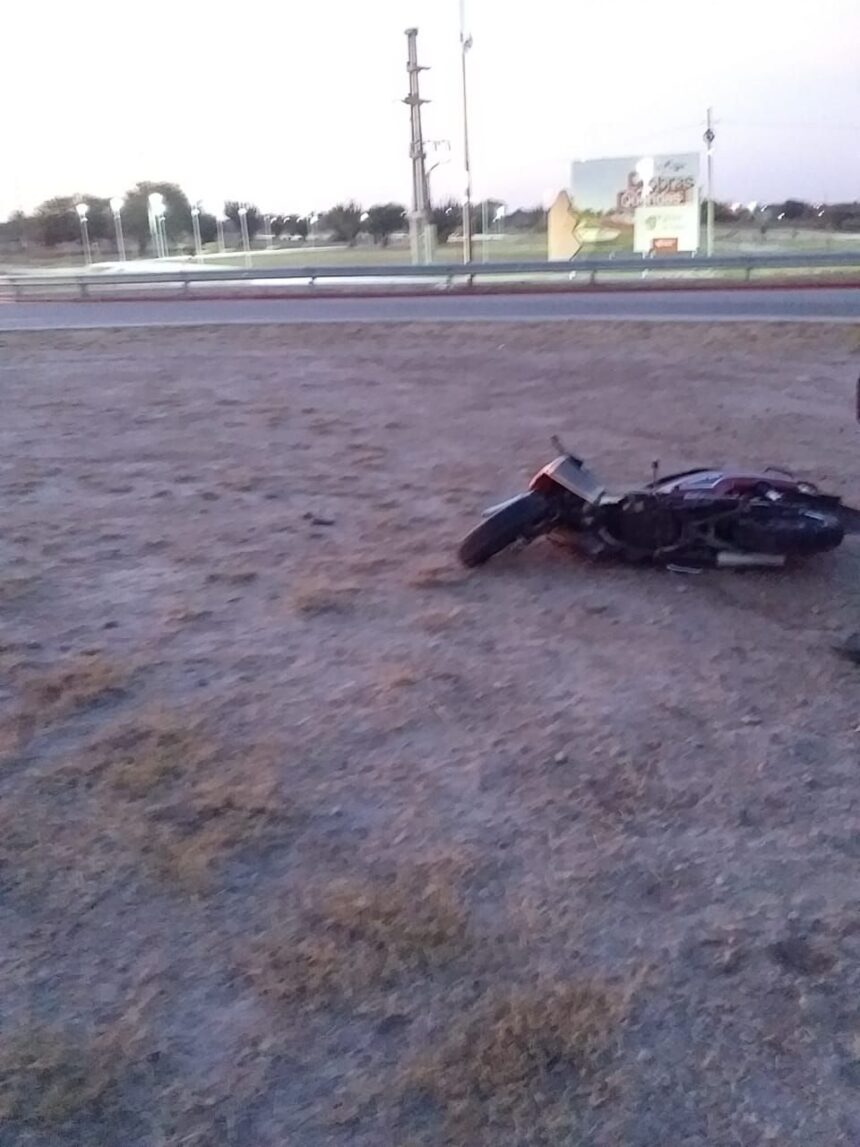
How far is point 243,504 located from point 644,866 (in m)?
4.69

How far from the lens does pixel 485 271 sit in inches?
1079

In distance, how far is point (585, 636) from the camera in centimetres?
502

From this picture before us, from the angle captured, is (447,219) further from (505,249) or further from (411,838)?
(411,838)

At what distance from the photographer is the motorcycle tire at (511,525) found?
5.71m

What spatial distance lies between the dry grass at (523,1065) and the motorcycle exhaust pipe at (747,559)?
3081 mm

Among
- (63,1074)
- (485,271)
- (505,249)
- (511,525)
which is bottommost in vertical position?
(63,1074)

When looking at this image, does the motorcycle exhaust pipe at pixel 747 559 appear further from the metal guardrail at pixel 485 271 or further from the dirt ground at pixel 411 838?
the metal guardrail at pixel 485 271

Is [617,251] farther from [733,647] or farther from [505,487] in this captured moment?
[733,647]

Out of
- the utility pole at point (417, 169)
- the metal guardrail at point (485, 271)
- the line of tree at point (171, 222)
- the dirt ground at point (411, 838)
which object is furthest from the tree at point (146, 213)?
the dirt ground at point (411, 838)

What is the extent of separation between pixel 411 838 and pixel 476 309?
18971 mm

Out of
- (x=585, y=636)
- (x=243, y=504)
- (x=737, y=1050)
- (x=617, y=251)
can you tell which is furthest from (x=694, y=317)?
(x=617, y=251)

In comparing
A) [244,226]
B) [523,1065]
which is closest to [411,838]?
[523,1065]

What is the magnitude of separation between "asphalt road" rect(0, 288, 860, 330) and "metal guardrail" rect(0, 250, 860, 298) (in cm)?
184

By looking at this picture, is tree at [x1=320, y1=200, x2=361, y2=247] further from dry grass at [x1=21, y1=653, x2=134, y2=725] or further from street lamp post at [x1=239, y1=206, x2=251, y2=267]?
dry grass at [x1=21, y1=653, x2=134, y2=725]
